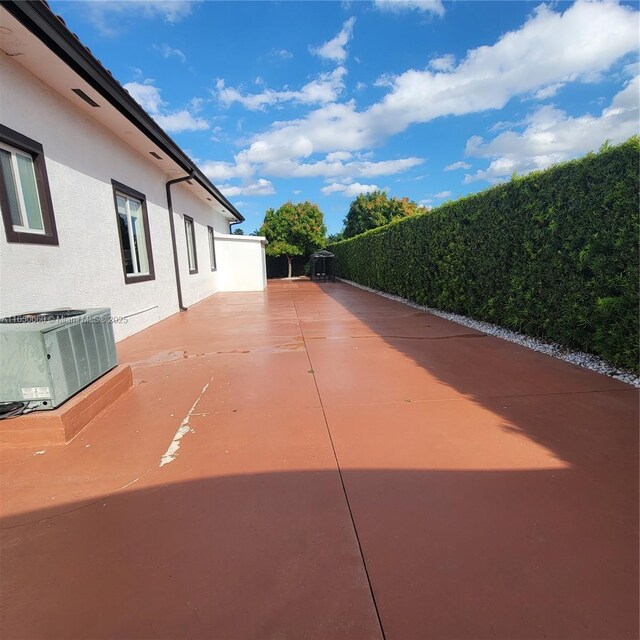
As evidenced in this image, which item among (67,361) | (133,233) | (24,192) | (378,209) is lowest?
(67,361)

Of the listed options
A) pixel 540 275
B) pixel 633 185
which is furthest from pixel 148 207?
pixel 633 185

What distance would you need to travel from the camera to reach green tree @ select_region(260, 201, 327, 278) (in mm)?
26516

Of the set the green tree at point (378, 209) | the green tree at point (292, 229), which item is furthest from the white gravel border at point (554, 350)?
the green tree at point (378, 209)

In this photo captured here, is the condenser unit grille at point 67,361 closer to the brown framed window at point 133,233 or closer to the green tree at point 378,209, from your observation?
the brown framed window at point 133,233

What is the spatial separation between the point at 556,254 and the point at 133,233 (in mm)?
7209

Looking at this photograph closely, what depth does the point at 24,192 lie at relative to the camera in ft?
12.9

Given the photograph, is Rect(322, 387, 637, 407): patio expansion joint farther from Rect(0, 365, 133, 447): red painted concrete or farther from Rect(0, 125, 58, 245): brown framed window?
Rect(0, 125, 58, 245): brown framed window

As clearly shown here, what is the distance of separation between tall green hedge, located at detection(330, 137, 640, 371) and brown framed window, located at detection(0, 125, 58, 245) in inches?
251

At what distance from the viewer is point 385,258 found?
490 inches

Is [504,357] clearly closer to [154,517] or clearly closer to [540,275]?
[540,275]

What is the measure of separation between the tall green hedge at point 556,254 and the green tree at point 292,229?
19.5 metres

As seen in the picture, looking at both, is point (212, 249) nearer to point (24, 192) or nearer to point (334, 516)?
point (24, 192)

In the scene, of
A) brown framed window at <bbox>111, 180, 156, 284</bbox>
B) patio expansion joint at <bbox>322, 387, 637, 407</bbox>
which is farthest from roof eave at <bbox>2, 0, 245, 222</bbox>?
patio expansion joint at <bbox>322, 387, 637, 407</bbox>

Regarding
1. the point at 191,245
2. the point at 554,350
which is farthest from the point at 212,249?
the point at 554,350
